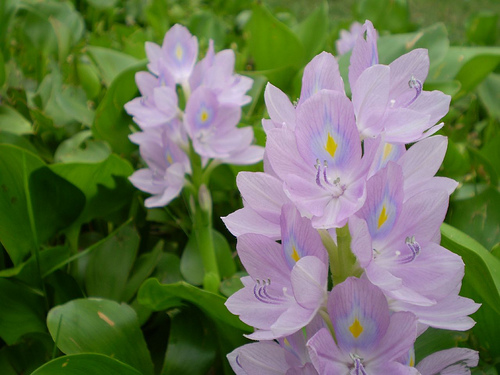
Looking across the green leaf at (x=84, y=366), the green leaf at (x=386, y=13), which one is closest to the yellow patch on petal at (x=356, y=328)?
the green leaf at (x=84, y=366)

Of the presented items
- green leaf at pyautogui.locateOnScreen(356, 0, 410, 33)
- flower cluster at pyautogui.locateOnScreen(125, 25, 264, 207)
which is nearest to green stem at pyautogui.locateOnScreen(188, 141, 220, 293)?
flower cluster at pyautogui.locateOnScreen(125, 25, 264, 207)

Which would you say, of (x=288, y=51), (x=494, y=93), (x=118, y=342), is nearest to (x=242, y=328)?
(x=118, y=342)

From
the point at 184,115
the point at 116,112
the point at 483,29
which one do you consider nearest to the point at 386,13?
the point at 483,29

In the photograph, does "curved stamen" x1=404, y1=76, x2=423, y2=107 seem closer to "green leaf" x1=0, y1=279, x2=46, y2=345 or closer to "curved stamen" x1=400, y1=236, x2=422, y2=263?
"curved stamen" x1=400, y1=236, x2=422, y2=263

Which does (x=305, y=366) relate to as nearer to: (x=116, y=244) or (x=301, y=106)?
(x=301, y=106)

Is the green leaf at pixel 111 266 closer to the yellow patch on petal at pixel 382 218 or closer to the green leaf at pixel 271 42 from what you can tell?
the yellow patch on petal at pixel 382 218
